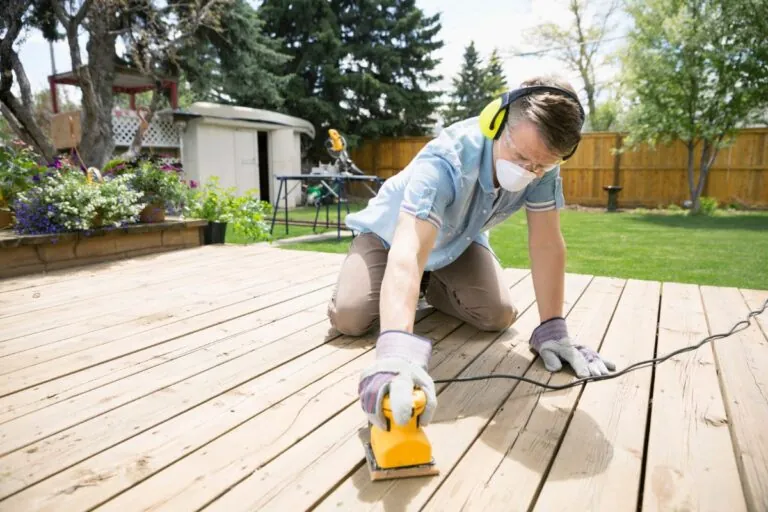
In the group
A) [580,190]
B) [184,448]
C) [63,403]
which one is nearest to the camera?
[184,448]

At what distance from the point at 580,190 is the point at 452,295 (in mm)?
10936

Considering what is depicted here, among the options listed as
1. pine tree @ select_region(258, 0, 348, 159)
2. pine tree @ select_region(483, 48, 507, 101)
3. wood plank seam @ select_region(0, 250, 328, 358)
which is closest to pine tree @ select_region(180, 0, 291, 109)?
pine tree @ select_region(258, 0, 348, 159)

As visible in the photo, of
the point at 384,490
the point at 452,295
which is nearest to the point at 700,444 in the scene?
the point at 384,490

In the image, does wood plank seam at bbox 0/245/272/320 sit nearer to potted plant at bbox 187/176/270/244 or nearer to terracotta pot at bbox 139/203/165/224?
terracotta pot at bbox 139/203/165/224

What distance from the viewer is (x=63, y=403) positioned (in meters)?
1.33

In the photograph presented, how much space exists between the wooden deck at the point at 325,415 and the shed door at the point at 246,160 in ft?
28.8

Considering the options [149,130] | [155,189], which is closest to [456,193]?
[155,189]

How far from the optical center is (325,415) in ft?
4.22

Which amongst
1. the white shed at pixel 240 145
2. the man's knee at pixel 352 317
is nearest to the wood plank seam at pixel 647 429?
the man's knee at pixel 352 317

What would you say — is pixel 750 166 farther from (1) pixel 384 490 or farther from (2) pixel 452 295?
(1) pixel 384 490

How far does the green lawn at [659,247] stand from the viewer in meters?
4.01

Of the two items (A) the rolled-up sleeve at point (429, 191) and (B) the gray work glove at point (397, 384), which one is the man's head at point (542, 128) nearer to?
(A) the rolled-up sleeve at point (429, 191)

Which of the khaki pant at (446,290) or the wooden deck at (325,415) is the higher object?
the khaki pant at (446,290)

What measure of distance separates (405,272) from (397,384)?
1.09 ft
